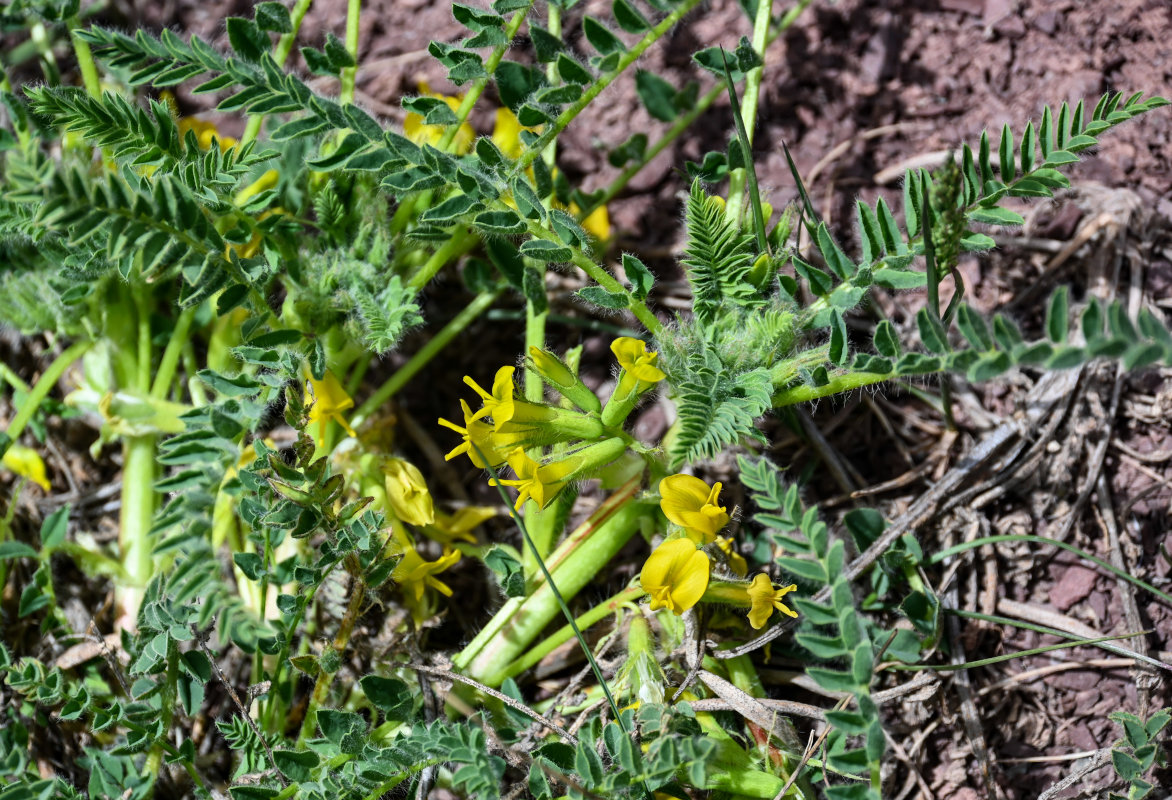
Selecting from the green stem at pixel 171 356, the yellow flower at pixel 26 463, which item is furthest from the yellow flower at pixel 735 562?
the yellow flower at pixel 26 463

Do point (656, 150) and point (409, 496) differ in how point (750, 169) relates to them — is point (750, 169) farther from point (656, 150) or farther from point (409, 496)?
point (409, 496)

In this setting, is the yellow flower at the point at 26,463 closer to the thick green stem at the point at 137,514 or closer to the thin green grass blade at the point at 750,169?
the thick green stem at the point at 137,514

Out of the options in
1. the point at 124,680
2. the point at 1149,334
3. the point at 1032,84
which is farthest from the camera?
the point at 1032,84

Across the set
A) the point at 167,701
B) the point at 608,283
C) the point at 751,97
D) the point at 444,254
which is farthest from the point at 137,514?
the point at 751,97

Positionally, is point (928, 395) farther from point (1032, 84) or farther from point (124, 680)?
point (124, 680)

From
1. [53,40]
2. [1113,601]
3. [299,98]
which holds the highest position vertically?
[53,40]

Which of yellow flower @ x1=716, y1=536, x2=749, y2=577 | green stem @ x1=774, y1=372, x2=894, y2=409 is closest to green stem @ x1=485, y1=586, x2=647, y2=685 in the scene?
yellow flower @ x1=716, y1=536, x2=749, y2=577

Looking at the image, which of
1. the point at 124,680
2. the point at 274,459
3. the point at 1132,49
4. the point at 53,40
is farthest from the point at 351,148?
the point at 1132,49
